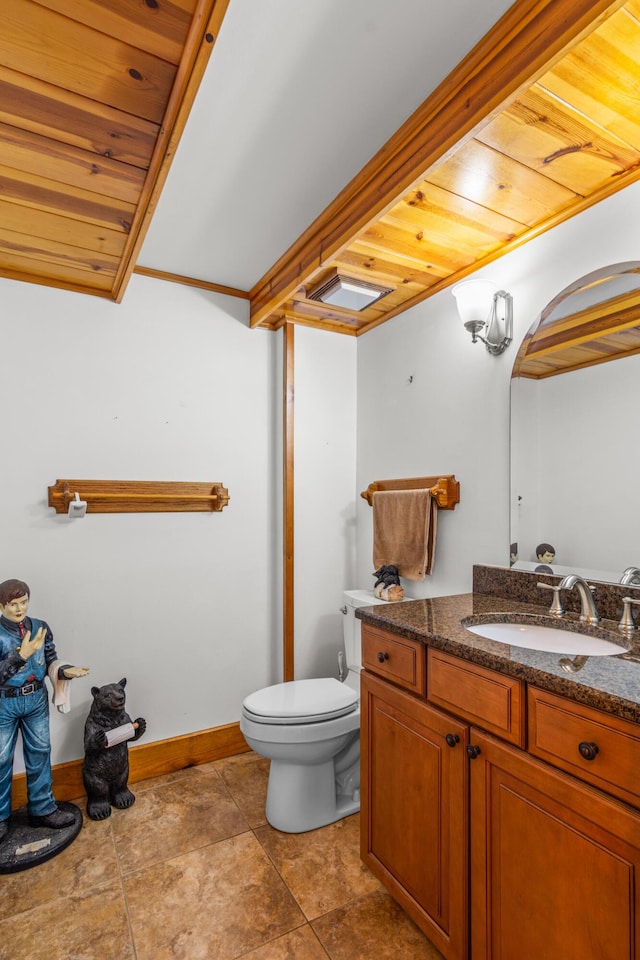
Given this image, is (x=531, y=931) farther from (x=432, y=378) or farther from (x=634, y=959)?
(x=432, y=378)

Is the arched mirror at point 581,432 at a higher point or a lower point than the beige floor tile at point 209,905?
higher

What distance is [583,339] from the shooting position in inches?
65.7

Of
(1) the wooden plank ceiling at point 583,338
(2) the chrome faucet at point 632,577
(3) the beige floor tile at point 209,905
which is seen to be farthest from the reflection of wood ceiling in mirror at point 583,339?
(3) the beige floor tile at point 209,905

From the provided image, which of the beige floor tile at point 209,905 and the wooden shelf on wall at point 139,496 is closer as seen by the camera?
the beige floor tile at point 209,905

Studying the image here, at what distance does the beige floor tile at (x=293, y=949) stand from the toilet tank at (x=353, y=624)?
3.15 feet

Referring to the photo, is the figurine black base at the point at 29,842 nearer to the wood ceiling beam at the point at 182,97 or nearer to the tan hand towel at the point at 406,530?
the tan hand towel at the point at 406,530

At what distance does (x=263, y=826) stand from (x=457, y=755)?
43.4 inches

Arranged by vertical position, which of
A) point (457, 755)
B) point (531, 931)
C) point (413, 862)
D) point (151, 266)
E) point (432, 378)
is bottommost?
point (413, 862)

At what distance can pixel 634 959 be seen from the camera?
89cm

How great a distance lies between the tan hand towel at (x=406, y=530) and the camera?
7.30 feet

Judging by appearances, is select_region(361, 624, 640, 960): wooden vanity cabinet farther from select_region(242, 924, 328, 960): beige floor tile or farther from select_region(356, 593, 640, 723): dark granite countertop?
select_region(242, 924, 328, 960): beige floor tile

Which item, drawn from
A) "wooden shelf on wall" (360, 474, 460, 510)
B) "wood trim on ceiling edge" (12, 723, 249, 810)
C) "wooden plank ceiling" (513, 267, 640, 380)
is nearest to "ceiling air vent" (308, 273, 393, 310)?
"wooden plank ceiling" (513, 267, 640, 380)

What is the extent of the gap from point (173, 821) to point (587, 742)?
5.62ft

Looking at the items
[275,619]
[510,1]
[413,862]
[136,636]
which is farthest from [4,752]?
[510,1]
